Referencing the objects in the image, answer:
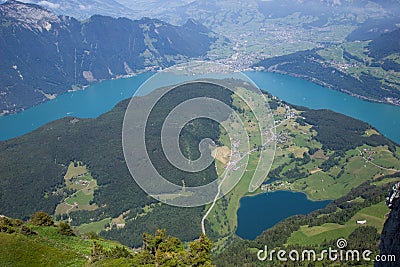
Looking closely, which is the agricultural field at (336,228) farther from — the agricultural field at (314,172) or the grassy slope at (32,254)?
the grassy slope at (32,254)

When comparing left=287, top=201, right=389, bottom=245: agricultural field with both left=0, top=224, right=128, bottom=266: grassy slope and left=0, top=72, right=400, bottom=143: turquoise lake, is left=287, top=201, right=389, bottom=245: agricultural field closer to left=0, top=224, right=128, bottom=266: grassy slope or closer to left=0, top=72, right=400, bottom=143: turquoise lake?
left=0, top=224, right=128, bottom=266: grassy slope

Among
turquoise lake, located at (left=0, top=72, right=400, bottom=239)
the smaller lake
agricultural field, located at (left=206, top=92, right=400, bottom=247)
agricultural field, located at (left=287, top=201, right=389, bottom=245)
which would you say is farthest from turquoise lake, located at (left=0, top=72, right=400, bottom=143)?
agricultural field, located at (left=287, top=201, right=389, bottom=245)

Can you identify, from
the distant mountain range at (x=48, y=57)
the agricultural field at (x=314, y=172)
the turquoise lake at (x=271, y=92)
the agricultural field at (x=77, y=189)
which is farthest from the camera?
the distant mountain range at (x=48, y=57)

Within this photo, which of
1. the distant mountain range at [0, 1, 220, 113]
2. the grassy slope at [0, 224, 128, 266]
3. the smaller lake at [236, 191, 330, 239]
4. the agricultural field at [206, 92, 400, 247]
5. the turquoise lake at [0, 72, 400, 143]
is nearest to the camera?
the grassy slope at [0, 224, 128, 266]

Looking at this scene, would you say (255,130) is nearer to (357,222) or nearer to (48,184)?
(357,222)

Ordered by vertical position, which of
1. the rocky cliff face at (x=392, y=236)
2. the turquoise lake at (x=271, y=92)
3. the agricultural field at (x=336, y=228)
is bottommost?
the agricultural field at (x=336, y=228)

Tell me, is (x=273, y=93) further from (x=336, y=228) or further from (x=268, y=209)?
(x=336, y=228)

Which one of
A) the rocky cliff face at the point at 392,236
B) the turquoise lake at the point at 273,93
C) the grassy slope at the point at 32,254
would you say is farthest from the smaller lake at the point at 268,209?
the rocky cliff face at the point at 392,236
